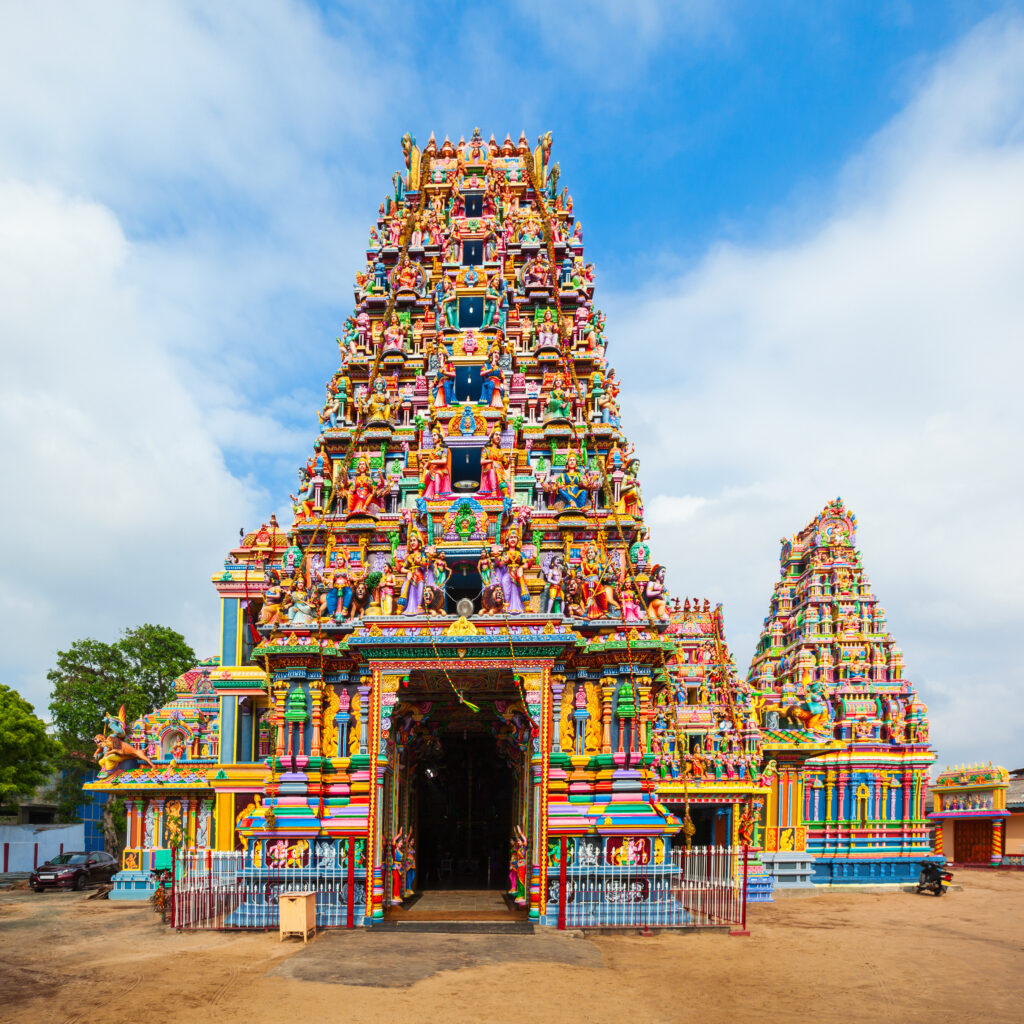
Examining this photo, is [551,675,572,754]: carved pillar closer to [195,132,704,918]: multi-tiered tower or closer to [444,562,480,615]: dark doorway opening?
[195,132,704,918]: multi-tiered tower

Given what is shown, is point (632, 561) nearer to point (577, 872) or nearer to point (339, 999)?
point (577, 872)

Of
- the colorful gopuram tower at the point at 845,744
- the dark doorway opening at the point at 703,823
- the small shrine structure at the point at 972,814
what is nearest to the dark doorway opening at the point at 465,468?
the dark doorway opening at the point at 703,823

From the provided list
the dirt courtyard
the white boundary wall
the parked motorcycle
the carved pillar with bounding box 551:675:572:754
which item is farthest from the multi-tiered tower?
the white boundary wall

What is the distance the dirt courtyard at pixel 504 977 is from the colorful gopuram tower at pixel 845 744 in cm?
1586

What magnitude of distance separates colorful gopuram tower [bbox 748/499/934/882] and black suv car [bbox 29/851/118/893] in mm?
24748

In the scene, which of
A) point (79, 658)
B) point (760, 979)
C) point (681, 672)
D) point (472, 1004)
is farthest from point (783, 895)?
point (79, 658)

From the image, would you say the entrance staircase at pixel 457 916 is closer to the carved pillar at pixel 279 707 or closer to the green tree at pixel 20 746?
the carved pillar at pixel 279 707

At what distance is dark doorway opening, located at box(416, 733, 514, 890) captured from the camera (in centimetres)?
2859

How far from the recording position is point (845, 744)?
39.1 meters

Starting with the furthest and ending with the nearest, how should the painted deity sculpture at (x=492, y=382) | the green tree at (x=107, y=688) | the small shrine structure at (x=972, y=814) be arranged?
the small shrine structure at (x=972, y=814) < the green tree at (x=107, y=688) < the painted deity sculpture at (x=492, y=382)

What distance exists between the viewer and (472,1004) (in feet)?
42.0

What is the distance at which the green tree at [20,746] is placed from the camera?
3572 centimetres

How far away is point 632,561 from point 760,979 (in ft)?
35.1

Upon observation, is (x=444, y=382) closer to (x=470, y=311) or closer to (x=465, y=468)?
(x=465, y=468)
